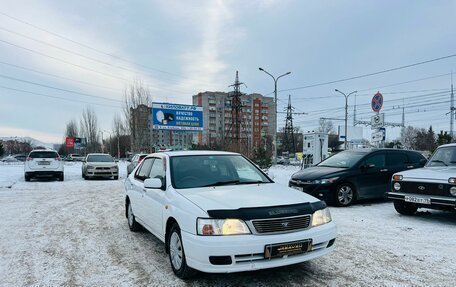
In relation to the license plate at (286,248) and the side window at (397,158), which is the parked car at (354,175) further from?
the license plate at (286,248)

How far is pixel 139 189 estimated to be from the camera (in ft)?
19.2

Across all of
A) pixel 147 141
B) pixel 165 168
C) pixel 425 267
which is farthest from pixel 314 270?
pixel 147 141

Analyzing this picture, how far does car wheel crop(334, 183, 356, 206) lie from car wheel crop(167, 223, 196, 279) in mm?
6073

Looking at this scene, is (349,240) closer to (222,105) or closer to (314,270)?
(314,270)

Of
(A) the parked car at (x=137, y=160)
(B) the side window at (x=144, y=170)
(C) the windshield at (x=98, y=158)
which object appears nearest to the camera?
(B) the side window at (x=144, y=170)

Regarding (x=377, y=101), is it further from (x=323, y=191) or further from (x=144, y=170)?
(x=144, y=170)

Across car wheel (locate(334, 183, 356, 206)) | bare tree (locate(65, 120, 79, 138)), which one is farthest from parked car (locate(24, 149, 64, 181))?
bare tree (locate(65, 120, 79, 138))

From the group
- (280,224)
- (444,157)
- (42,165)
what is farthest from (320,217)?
(42,165)

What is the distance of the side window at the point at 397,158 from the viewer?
10119mm

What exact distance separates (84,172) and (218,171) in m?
17.3

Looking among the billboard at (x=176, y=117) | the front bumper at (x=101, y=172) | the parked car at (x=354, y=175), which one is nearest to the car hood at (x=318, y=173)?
the parked car at (x=354, y=175)

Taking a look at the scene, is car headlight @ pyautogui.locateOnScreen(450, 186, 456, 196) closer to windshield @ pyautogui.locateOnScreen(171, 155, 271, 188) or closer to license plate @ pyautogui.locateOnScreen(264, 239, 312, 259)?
windshield @ pyautogui.locateOnScreen(171, 155, 271, 188)

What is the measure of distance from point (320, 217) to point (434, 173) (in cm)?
468

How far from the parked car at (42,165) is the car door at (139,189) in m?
13.5
